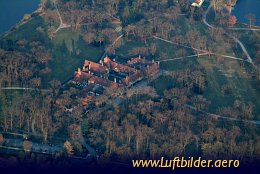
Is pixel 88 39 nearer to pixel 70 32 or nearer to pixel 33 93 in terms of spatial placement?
pixel 70 32

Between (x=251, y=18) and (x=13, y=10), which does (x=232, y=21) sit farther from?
(x=13, y=10)

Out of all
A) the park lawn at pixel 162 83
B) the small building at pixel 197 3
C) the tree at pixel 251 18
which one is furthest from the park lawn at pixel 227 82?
the small building at pixel 197 3

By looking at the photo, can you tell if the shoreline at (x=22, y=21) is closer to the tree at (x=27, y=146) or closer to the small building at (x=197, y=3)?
the small building at (x=197, y=3)

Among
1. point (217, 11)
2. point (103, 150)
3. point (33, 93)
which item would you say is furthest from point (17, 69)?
point (217, 11)

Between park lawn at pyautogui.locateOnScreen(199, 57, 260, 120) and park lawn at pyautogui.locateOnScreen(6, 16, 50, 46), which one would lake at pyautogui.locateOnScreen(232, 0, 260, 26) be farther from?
park lawn at pyautogui.locateOnScreen(6, 16, 50, 46)

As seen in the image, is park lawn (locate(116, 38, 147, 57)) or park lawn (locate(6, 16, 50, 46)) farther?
park lawn (locate(6, 16, 50, 46))

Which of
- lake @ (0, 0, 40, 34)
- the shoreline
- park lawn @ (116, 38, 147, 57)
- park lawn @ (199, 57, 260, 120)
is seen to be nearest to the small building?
park lawn @ (116, 38, 147, 57)
